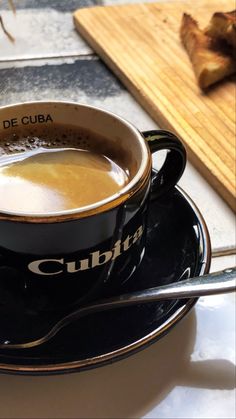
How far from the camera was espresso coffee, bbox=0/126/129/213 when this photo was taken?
0.44 metres

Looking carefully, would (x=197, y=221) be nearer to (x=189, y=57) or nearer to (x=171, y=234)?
(x=171, y=234)

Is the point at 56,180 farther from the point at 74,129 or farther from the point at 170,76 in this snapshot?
the point at 170,76

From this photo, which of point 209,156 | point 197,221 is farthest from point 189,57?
point 197,221

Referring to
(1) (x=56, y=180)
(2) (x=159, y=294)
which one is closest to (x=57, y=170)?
(1) (x=56, y=180)

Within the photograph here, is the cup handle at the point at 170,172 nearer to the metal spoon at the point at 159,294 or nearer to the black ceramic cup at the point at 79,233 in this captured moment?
the black ceramic cup at the point at 79,233

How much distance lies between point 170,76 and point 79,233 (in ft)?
1.61

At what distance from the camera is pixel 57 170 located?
48cm

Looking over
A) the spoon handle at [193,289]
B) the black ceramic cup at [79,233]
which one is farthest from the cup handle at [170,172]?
the spoon handle at [193,289]

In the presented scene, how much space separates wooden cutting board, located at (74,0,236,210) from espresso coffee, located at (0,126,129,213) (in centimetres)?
18

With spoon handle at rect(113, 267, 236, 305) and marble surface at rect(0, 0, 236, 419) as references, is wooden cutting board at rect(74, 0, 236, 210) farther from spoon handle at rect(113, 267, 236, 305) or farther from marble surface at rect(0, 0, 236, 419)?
spoon handle at rect(113, 267, 236, 305)

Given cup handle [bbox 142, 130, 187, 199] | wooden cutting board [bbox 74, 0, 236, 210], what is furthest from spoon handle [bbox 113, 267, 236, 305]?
wooden cutting board [bbox 74, 0, 236, 210]

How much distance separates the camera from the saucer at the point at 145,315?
38 centimetres

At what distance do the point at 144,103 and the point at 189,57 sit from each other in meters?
0.15

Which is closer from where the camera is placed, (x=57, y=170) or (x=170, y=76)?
(x=57, y=170)
